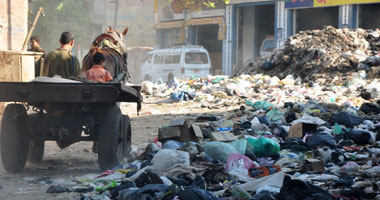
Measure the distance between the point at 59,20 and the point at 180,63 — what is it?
1650 cm

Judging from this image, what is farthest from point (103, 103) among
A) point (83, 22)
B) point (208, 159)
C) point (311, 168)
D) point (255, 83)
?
point (83, 22)

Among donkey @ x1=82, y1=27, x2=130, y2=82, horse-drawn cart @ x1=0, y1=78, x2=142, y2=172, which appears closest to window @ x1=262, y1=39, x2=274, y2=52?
donkey @ x1=82, y1=27, x2=130, y2=82

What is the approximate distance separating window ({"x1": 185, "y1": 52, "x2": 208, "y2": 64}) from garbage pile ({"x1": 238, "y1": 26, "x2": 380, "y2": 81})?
4480mm

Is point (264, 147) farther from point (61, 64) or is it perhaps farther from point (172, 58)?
point (172, 58)

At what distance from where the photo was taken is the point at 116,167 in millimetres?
6336

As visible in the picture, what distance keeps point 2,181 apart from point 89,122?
1.14 m

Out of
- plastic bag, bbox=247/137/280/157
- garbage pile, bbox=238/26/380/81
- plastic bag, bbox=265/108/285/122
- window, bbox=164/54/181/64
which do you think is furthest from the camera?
window, bbox=164/54/181/64

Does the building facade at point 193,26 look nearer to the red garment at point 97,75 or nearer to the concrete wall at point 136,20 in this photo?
the concrete wall at point 136,20

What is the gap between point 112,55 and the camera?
7.64 metres

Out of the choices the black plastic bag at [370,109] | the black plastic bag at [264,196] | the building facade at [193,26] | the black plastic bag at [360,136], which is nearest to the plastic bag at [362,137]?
the black plastic bag at [360,136]

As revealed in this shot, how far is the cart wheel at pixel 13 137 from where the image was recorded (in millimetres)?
6371

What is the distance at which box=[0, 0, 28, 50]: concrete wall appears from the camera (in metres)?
13.0

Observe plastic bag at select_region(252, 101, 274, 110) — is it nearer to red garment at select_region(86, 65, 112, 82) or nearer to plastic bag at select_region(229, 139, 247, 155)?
plastic bag at select_region(229, 139, 247, 155)

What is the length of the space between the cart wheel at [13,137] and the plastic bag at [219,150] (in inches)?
84.9
